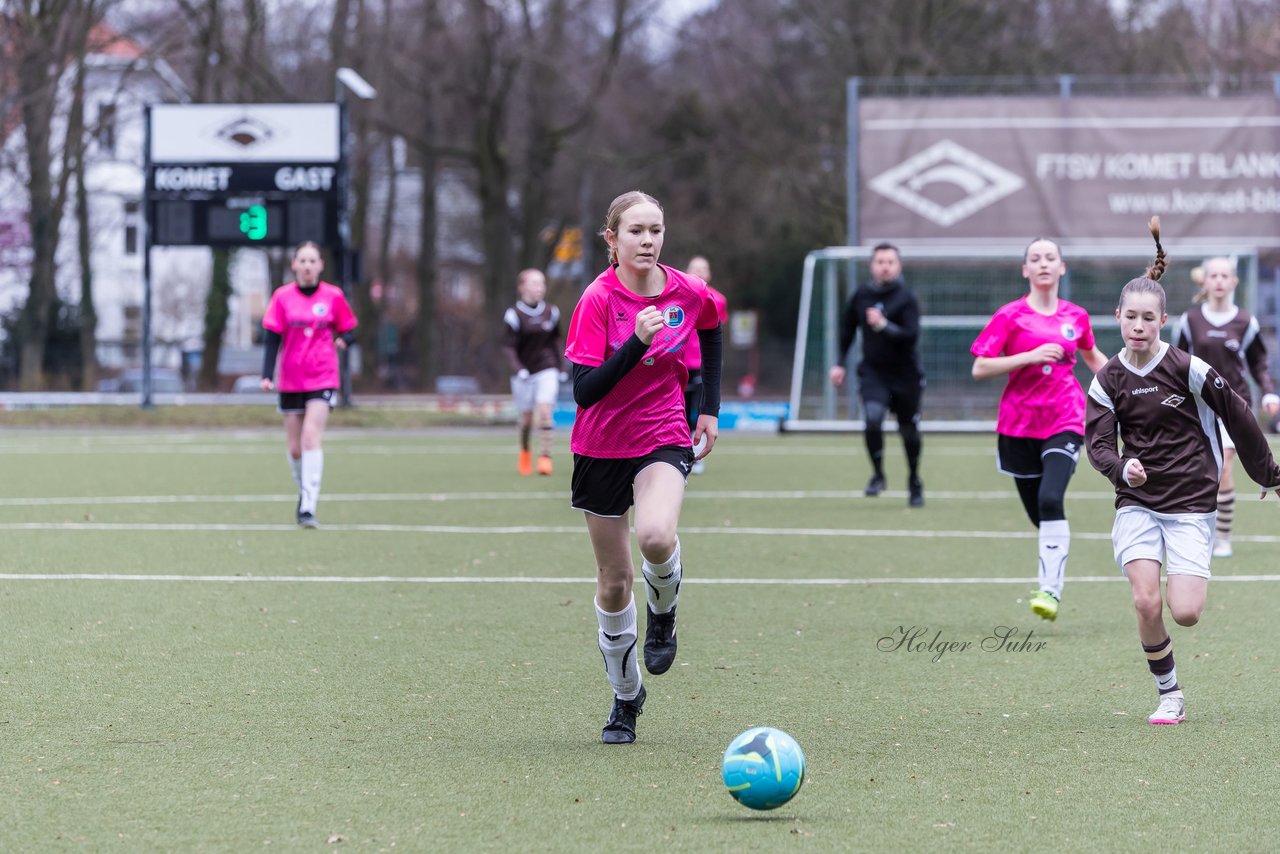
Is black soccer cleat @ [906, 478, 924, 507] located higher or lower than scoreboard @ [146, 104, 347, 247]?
lower

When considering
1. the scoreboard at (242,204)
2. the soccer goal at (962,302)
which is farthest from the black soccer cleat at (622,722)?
the scoreboard at (242,204)

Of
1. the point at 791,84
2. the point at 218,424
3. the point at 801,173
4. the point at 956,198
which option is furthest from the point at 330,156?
the point at 791,84

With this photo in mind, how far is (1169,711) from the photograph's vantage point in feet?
21.1

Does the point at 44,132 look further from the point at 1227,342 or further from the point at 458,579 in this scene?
the point at 1227,342

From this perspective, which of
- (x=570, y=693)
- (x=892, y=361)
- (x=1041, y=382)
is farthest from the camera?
(x=892, y=361)

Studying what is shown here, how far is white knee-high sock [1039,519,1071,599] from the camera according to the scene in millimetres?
8633

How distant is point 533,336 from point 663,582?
1238cm

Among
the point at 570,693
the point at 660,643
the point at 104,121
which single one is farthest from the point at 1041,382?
the point at 104,121

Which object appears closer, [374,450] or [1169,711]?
[1169,711]

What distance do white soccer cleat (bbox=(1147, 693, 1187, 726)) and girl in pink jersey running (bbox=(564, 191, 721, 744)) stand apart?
171cm

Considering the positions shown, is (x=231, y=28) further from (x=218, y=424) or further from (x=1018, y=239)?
(x=1018, y=239)

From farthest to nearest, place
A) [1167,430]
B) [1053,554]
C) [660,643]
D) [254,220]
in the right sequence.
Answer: [254,220], [1053,554], [1167,430], [660,643]

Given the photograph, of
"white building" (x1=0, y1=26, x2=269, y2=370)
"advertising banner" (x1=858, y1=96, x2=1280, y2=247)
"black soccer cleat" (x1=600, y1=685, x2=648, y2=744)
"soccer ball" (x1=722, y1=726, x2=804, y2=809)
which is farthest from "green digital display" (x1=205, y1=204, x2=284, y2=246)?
"soccer ball" (x1=722, y1=726, x2=804, y2=809)

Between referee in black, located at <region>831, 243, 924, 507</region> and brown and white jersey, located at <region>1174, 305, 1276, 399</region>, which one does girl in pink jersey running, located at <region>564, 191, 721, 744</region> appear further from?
referee in black, located at <region>831, 243, 924, 507</region>
